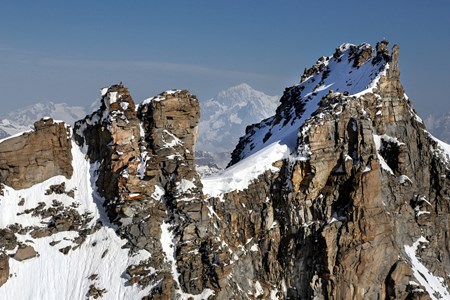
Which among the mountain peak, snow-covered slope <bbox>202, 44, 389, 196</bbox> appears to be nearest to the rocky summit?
Result: snow-covered slope <bbox>202, 44, 389, 196</bbox>

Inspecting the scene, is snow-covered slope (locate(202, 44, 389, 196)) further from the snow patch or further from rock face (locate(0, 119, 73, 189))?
the snow patch

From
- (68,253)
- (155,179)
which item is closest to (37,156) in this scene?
(68,253)

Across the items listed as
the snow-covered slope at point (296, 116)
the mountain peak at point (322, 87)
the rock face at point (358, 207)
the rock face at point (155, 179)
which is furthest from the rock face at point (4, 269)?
the mountain peak at point (322, 87)

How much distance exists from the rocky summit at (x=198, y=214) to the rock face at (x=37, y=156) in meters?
0.21

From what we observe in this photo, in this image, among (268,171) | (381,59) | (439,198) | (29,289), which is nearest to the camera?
(29,289)

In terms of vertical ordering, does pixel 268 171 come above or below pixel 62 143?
below

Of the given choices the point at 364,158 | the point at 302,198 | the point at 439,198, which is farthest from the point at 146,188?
the point at 439,198

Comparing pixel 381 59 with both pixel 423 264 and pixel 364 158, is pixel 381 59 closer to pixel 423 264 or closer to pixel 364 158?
pixel 364 158

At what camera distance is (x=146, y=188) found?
97.5m

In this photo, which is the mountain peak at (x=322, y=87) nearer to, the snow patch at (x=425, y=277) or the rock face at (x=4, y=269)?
the snow patch at (x=425, y=277)

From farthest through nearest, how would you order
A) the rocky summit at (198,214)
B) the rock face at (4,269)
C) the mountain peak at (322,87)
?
the mountain peak at (322,87) → the rocky summit at (198,214) → the rock face at (4,269)

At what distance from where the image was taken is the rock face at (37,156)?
329 feet

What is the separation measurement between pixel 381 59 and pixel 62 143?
7713 cm

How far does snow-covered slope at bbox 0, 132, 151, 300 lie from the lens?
91.9m
